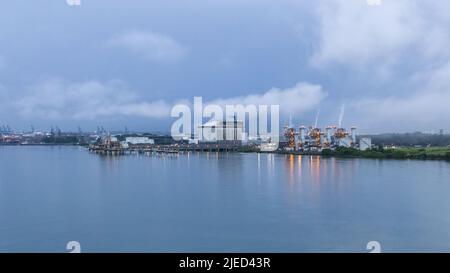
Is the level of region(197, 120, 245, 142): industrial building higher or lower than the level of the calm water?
higher

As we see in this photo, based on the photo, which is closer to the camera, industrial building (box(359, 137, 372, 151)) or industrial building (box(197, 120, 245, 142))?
industrial building (box(197, 120, 245, 142))

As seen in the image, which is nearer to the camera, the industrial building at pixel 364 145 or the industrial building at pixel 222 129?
the industrial building at pixel 222 129

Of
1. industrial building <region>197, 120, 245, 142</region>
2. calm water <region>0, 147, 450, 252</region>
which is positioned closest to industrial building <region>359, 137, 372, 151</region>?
calm water <region>0, 147, 450, 252</region>

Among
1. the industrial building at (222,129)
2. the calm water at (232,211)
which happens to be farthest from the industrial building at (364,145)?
the industrial building at (222,129)

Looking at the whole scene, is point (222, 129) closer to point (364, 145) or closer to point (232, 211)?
point (232, 211)

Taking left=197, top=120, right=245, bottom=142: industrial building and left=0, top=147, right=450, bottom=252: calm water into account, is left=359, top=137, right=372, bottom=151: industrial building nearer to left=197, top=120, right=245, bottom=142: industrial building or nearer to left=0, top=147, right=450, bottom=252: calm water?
left=0, top=147, right=450, bottom=252: calm water

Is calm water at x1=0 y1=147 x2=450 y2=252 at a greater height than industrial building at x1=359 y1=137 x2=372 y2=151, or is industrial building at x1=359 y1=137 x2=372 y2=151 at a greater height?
industrial building at x1=359 y1=137 x2=372 y2=151

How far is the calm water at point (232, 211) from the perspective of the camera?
3443mm

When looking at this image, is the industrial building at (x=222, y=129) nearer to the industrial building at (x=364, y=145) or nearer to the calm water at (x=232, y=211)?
the calm water at (x=232, y=211)

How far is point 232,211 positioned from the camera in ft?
15.6

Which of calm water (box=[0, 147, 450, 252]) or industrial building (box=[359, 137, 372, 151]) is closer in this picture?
calm water (box=[0, 147, 450, 252])

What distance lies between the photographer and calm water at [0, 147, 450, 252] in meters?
3.44

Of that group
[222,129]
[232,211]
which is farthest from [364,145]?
[222,129]
